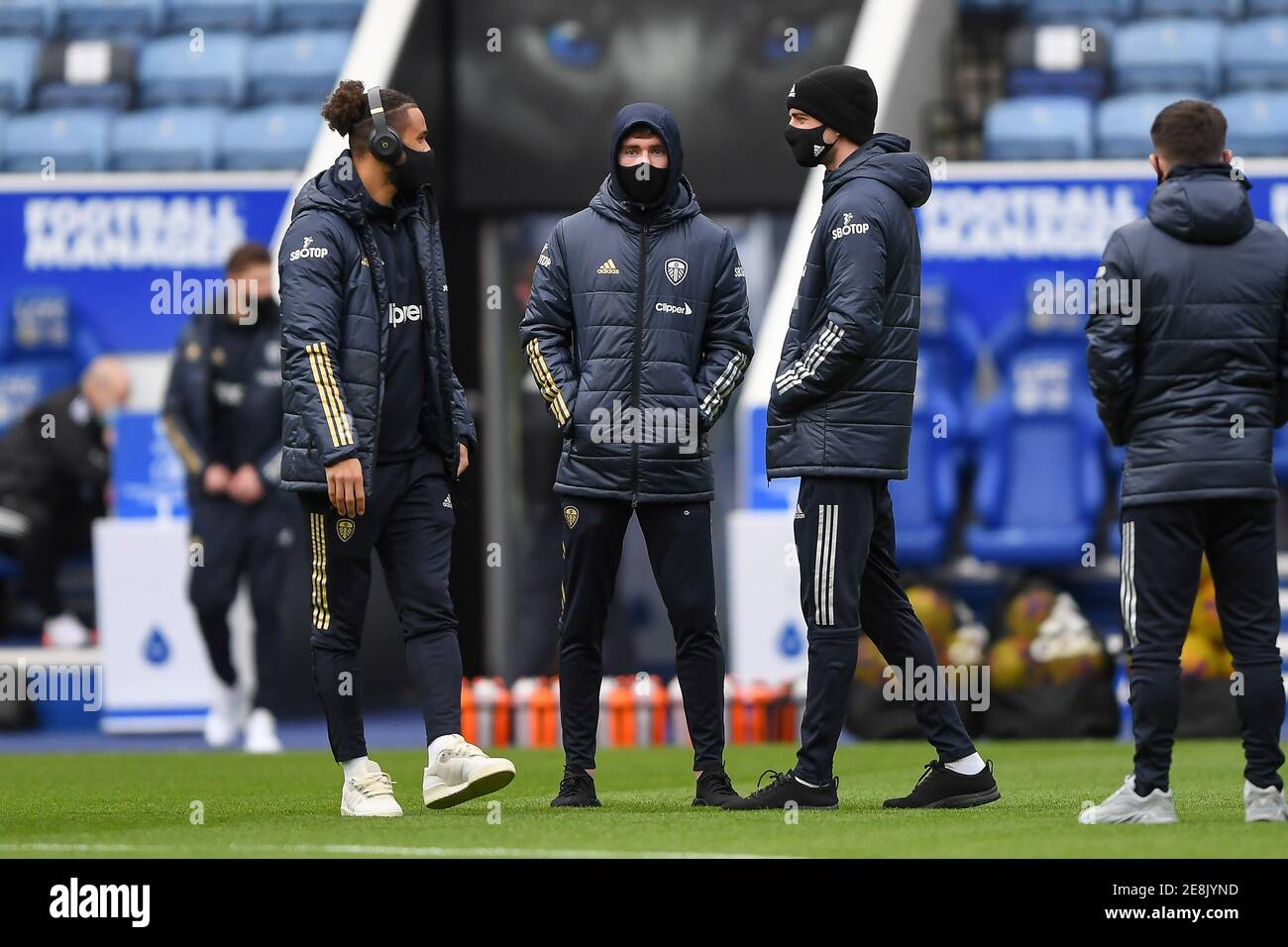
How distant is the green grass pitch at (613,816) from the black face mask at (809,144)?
5.96 ft

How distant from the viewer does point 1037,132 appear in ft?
40.6

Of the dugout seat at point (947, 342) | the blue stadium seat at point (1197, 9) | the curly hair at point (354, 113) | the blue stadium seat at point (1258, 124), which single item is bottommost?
the dugout seat at point (947, 342)

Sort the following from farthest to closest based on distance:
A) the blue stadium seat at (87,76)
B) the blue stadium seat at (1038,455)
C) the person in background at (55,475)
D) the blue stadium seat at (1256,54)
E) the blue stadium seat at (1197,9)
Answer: the blue stadium seat at (87,76) < the blue stadium seat at (1197,9) < the blue stadium seat at (1256,54) < the person in background at (55,475) < the blue stadium seat at (1038,455)

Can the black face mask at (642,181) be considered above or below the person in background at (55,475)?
above

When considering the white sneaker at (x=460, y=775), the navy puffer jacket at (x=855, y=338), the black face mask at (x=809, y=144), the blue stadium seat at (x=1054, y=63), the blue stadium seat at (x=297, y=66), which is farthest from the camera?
the blue stadium seat at (x=297, y=66)

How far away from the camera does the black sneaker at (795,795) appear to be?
6.51m

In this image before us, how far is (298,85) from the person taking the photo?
43.7 feet

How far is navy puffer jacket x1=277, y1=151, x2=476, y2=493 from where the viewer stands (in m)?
6.29

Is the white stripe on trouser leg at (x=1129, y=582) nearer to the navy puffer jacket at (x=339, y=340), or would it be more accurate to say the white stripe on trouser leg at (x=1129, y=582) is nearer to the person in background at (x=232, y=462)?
the navy puffer jacket at (x=339, y=340)

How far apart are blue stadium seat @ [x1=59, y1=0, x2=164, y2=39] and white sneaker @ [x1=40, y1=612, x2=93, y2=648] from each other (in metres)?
3.90

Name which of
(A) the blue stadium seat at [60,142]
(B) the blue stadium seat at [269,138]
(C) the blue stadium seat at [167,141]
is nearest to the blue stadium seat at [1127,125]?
(B) the blue stadium seat at [269,138]

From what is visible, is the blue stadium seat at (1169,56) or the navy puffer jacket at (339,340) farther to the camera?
the blue stadium seat at (1169,56)

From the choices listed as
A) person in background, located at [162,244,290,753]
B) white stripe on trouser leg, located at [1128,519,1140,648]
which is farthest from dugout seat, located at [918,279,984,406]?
white stripe on trouser leg, located at [1128,519,1140,648]

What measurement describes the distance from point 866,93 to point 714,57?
20.7 feet
